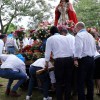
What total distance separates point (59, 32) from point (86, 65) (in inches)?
42.0

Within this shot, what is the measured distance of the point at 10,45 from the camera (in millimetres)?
13766

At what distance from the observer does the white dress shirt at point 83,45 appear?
6.40 meters

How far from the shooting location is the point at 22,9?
34.4m

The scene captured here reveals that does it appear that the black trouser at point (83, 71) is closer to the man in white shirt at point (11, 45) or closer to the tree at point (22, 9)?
the man in white shirt at point (11, 45)

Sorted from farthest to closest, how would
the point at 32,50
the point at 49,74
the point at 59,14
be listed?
1. the point at 59,14
2. the point at 32,50
3. the point at 49,74

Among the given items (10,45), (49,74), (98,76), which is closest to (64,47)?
(49,74)

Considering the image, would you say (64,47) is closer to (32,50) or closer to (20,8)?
(32,50)

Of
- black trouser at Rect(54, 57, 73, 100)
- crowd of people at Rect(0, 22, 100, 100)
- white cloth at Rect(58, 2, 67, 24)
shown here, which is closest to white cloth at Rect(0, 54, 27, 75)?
crowd of people at Rect(0, 22, 100, 100)

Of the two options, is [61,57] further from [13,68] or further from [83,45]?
[13,68]

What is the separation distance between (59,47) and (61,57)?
0.24m

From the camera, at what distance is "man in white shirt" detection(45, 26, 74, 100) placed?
6.55 meters

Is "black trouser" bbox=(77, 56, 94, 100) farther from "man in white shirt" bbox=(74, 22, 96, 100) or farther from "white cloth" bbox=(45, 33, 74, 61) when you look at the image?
"white cloth" bbox=(45, 33, 74, 61)

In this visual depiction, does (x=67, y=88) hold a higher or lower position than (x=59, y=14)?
lower

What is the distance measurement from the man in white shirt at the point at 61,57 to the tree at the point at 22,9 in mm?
28282
